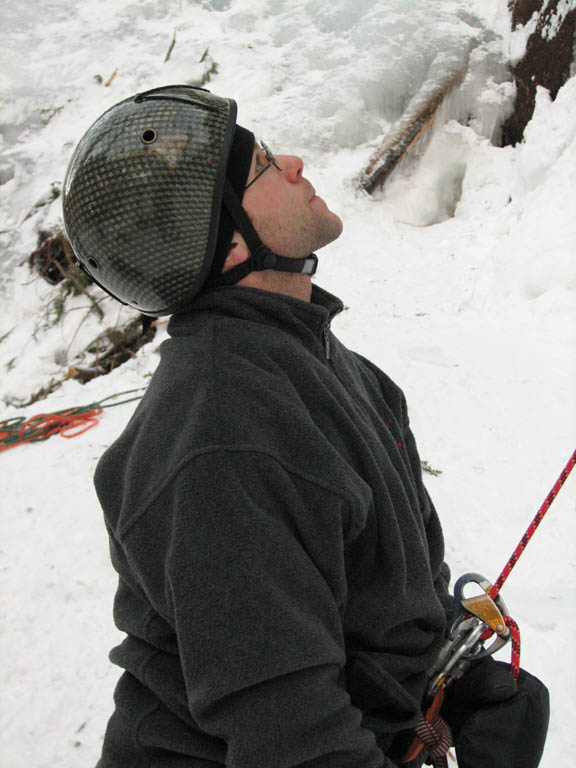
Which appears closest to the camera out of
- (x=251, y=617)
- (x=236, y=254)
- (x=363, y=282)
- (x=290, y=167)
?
(x=251, y=617)

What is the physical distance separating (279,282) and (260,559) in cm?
80

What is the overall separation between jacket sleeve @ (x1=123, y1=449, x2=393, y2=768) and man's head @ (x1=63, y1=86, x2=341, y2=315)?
1.94ft

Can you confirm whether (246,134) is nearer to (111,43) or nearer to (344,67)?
(344,67)

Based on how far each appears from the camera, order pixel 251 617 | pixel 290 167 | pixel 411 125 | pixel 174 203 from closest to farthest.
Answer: pixel 251 617 → pixel 174 203 → pixel 290 167 → pixel 411 125

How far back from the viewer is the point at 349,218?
24.4ft

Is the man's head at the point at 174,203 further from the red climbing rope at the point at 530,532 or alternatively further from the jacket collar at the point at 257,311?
the red climbing rope at the point at 530,532

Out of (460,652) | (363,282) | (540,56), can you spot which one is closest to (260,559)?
(460,652)

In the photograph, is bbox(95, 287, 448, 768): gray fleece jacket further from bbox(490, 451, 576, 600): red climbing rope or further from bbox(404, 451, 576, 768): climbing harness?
bbox(490, 451, 576, 600): red climbing rope

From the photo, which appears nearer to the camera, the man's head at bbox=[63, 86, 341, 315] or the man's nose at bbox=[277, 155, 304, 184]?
the man's head at bbox=[63, 86, 341, 315]

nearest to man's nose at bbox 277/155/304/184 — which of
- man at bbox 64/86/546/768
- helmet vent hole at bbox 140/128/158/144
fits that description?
man at bbox 64/86/546/768

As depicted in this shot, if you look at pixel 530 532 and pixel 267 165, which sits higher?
pixel 267 165

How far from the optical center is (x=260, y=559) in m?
1.00

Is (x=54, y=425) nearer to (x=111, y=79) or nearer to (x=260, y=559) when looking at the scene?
(x=260, y=559)

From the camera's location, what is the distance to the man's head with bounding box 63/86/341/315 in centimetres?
134
